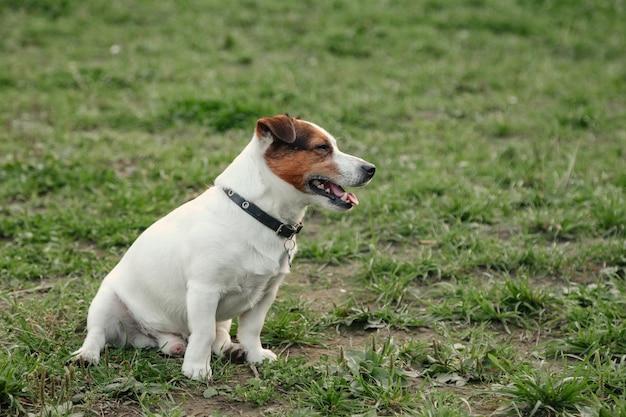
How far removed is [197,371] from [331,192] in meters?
1.13

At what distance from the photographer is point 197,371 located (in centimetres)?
397

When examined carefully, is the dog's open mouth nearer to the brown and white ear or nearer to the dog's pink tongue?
the dog's pink tongue

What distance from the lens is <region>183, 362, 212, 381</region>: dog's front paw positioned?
3959mm

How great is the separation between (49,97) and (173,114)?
1449mm

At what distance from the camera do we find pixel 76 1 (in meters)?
11.1

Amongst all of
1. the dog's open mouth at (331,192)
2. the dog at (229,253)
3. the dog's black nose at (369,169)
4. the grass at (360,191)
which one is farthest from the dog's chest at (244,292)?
the dog's black nose at (369,169)

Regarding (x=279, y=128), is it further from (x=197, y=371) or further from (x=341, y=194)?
(x=197, y=371)

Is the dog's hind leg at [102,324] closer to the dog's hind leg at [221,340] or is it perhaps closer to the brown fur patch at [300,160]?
the dog's hind leg at [221,340]

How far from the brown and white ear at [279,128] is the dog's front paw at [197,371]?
120cm

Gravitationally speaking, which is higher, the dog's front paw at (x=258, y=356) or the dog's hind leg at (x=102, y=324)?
the dog's hind leg at (x=102, y=324)

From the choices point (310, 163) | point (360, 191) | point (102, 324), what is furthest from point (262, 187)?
point (360, 191)

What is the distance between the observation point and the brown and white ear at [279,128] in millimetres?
3941

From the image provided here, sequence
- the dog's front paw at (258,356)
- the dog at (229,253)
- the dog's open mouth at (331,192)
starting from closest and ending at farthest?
the dog at (229,253) < the dog's open mouth at (331,192) < the dog's front paw at (258,356)

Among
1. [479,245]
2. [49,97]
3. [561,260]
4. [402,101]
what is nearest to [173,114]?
[49,97]
